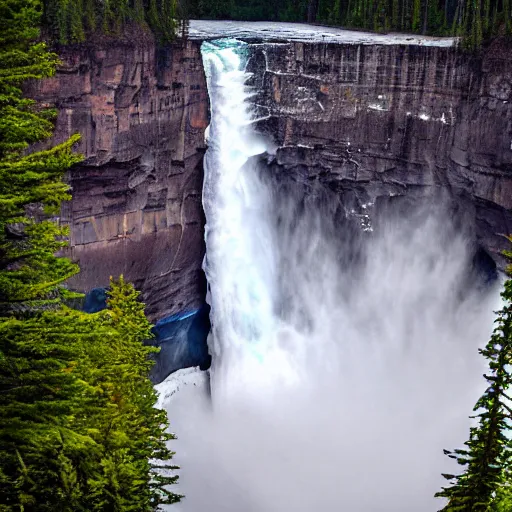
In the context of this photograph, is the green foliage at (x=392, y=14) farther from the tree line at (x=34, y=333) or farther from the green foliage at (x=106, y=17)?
the tree line at (x=34, y=333)

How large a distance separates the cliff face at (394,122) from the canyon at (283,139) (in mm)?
49

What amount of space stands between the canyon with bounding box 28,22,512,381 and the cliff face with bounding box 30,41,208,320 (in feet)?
0.17

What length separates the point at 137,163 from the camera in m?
37.9

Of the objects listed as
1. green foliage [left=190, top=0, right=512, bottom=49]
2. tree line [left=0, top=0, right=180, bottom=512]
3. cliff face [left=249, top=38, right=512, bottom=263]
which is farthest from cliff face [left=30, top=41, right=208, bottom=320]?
tree line [left=0, top=0, right=180, bottom=512]

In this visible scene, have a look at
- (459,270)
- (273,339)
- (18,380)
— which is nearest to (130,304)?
(18,380)

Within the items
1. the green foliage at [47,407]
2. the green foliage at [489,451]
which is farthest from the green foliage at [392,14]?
the green foliage at [47,407]

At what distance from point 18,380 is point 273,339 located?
27.5 m

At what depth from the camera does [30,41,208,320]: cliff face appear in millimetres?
35375

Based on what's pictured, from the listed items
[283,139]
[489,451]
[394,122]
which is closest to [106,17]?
[283,139]

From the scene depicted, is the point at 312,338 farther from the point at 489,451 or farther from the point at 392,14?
the point at 489,451

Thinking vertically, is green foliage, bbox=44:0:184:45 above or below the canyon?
above

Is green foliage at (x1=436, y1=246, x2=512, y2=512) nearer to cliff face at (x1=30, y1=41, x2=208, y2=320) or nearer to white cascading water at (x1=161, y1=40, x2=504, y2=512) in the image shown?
white cascading water at (x1=161, y1=40, x2=504, y2=512)

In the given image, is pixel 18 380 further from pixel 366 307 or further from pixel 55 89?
pixel 366 307

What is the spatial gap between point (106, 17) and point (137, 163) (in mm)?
5944
